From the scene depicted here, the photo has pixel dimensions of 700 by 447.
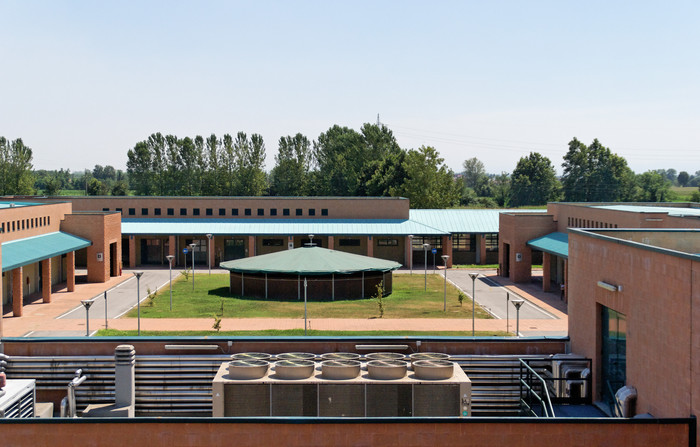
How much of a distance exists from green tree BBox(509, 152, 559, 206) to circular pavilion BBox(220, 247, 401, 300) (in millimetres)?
88117

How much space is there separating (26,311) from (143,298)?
21.0 feet

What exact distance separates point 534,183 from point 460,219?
221ft

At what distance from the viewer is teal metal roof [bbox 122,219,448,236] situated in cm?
6100

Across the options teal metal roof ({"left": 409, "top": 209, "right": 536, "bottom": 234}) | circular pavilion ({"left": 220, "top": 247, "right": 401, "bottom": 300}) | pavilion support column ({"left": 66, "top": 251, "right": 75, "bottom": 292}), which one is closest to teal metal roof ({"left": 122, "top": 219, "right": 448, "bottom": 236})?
teal metal roof ({"left": 409, "top": 209, "right": 536, "bottom": 234})

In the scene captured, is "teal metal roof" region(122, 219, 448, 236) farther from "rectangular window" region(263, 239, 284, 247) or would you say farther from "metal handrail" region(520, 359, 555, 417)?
"metal handrail" region(520, 359, 555, 417)

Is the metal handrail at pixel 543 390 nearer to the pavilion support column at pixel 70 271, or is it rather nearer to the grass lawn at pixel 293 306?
the grass lawn at pixel 293 306

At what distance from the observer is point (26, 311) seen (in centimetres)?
3994

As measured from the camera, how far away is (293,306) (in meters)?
41.0

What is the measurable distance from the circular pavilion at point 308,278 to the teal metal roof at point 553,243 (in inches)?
378

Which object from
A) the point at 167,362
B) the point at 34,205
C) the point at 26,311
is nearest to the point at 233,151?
the point at 34,205

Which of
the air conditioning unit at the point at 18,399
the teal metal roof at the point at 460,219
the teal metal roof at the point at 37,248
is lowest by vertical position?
the air conditioning unit at the point at 18,399

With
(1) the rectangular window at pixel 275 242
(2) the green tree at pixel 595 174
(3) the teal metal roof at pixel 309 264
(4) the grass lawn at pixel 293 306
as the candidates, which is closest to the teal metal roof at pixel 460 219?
(1) the rectangular window at pixel 275 242

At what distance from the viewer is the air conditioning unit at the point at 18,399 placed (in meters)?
18.4

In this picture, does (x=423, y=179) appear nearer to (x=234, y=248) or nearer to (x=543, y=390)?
(x=234, y=248)
